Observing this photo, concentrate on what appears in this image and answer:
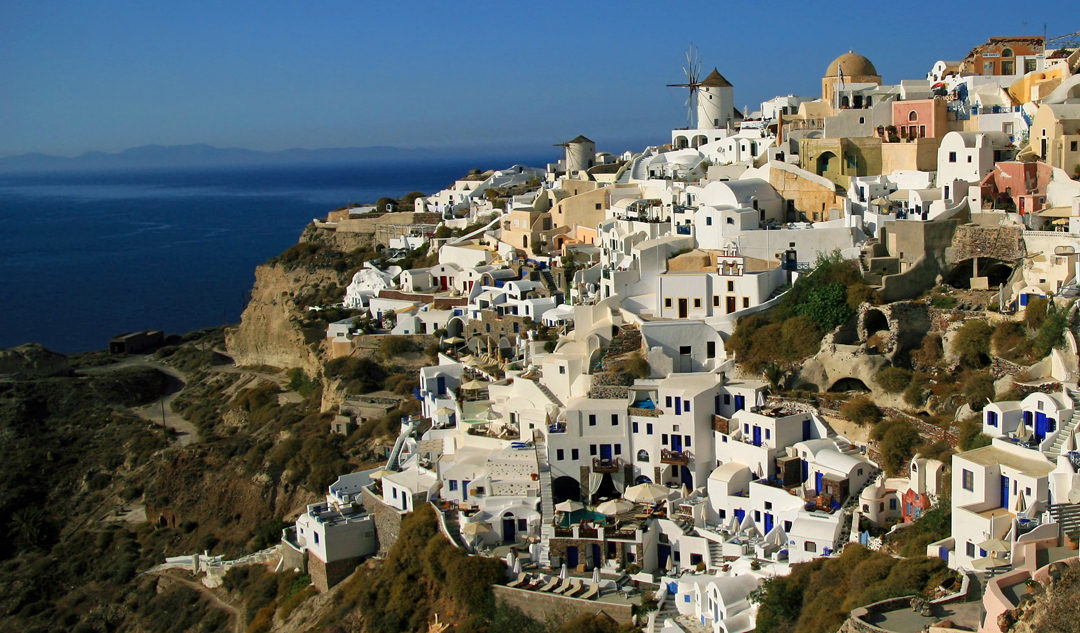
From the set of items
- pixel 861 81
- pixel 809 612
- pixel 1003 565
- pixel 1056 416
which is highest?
pixel 861 81

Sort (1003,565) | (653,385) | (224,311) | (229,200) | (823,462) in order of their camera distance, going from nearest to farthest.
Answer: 1. (1003,565)
2. (823,462)
3. (653,385)
4. (224,311)
5. (229,200)

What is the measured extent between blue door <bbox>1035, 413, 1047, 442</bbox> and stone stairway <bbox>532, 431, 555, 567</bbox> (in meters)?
8.52

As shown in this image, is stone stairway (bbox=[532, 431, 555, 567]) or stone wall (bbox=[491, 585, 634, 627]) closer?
stone wall (bbox=[491, 585, 634, 627])

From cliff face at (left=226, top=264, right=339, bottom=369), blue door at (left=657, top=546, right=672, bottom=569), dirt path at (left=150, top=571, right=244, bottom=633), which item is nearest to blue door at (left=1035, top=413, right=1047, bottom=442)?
blue door at (left=657, top=546, right=672, bottom=569)

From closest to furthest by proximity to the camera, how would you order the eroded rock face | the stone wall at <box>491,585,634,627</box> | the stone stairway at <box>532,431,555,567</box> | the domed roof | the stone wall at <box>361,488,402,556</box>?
the stone wall at <box>491,585,634,627</box> < the stone stairway at <box>532,431,555,567</box> < the stone wall at <box>361,488,402,556</box> < the domed roof < the eroded rock face

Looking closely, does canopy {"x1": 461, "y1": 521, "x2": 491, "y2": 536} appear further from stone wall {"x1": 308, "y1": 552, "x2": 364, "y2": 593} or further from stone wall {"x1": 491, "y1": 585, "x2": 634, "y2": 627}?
stone wall {"x1": 308, "y1": 552, "x2": 364, "y2": 593}

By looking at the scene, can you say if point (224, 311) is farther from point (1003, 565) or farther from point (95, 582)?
point (1003, 565)

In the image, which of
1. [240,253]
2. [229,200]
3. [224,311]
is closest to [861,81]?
[224,311]

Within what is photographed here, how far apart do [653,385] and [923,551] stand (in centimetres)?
795

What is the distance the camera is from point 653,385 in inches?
904

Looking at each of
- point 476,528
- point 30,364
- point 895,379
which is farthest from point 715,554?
point 30,364

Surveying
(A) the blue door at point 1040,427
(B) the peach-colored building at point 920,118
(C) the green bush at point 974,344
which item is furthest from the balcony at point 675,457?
(B) the peach-colored building at point 920,118

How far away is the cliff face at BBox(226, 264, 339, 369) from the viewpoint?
39.7 metres

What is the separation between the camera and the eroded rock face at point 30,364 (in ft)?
150
